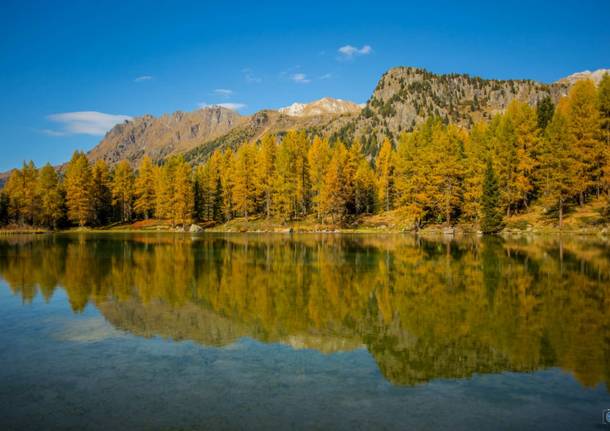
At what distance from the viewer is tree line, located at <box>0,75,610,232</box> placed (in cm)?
5241

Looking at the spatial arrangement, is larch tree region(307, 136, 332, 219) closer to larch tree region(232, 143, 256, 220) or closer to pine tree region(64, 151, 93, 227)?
larch tree region(232, 143, 256, 220)

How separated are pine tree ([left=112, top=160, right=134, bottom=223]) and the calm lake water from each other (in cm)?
7341

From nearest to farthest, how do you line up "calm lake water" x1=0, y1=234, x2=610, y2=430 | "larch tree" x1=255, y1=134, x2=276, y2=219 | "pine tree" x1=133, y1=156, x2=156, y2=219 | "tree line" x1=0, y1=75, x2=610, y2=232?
"calm lake water" x1=0, y1=234, x2=610, y2=430
"tree line" x1=0, y1=75, x2=610, y2=232
"larch tree" x1=255, y1=134, x2=276, y2=219
"pine tree" x1=133, y1=156, x2=156, y2=219

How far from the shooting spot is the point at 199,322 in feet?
43.0

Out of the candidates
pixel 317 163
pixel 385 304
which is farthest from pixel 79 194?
pixel 385 304

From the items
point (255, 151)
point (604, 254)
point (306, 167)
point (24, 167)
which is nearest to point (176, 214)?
point (255, 151)

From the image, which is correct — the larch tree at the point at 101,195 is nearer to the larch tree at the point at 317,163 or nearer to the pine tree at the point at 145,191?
the pine tree at the point at 145,191

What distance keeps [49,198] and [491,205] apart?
78.6m

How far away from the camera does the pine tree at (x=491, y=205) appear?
54.0 meters

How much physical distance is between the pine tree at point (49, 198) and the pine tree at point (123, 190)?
10099mm

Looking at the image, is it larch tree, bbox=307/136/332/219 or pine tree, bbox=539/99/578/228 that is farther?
larch tree, bbox=307/136/332/219

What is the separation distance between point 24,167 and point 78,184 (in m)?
13.7

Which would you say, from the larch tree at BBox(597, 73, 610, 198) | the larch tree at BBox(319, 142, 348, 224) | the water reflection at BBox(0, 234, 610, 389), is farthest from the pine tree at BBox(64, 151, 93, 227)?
the larch tree at BBox(597, 73, 610, 198)

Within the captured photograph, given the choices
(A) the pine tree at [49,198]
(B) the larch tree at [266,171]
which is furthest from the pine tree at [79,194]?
(B) the larch tree at [266,171]
